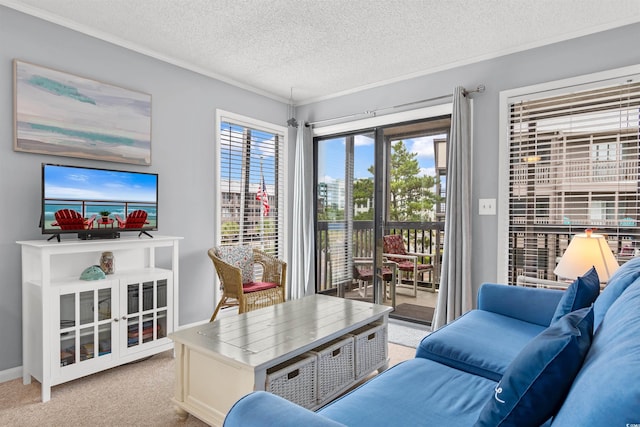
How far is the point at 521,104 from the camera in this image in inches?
124

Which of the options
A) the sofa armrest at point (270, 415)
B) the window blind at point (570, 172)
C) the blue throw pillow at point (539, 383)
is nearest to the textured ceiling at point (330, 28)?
the window blind at point (570, 172)

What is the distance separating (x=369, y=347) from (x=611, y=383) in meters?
1.89

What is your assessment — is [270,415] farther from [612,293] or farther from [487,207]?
[487,207]

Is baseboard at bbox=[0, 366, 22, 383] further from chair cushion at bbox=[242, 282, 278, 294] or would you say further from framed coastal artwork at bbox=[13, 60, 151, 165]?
chair cushion at bbox=[242, 282, 278, 294]

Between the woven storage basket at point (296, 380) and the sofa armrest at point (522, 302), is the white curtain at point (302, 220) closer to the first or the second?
the sofa armrest at point (522, 302)

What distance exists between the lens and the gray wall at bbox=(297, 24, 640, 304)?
2.77 m

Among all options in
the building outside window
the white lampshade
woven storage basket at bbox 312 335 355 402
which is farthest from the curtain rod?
woven storage basket at bbox 312 335 355 402

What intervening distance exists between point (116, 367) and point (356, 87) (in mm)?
3478

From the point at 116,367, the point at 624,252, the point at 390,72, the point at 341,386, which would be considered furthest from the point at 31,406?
the point at 624,252

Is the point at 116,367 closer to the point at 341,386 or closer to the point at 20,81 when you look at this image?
the point at 341,386

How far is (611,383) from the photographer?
0.64 metres

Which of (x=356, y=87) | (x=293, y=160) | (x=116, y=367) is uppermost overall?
(x=356, y=87)

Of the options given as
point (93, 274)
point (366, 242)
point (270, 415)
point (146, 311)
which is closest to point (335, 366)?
point (270, 415)

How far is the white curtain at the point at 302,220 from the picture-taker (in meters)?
4.43
